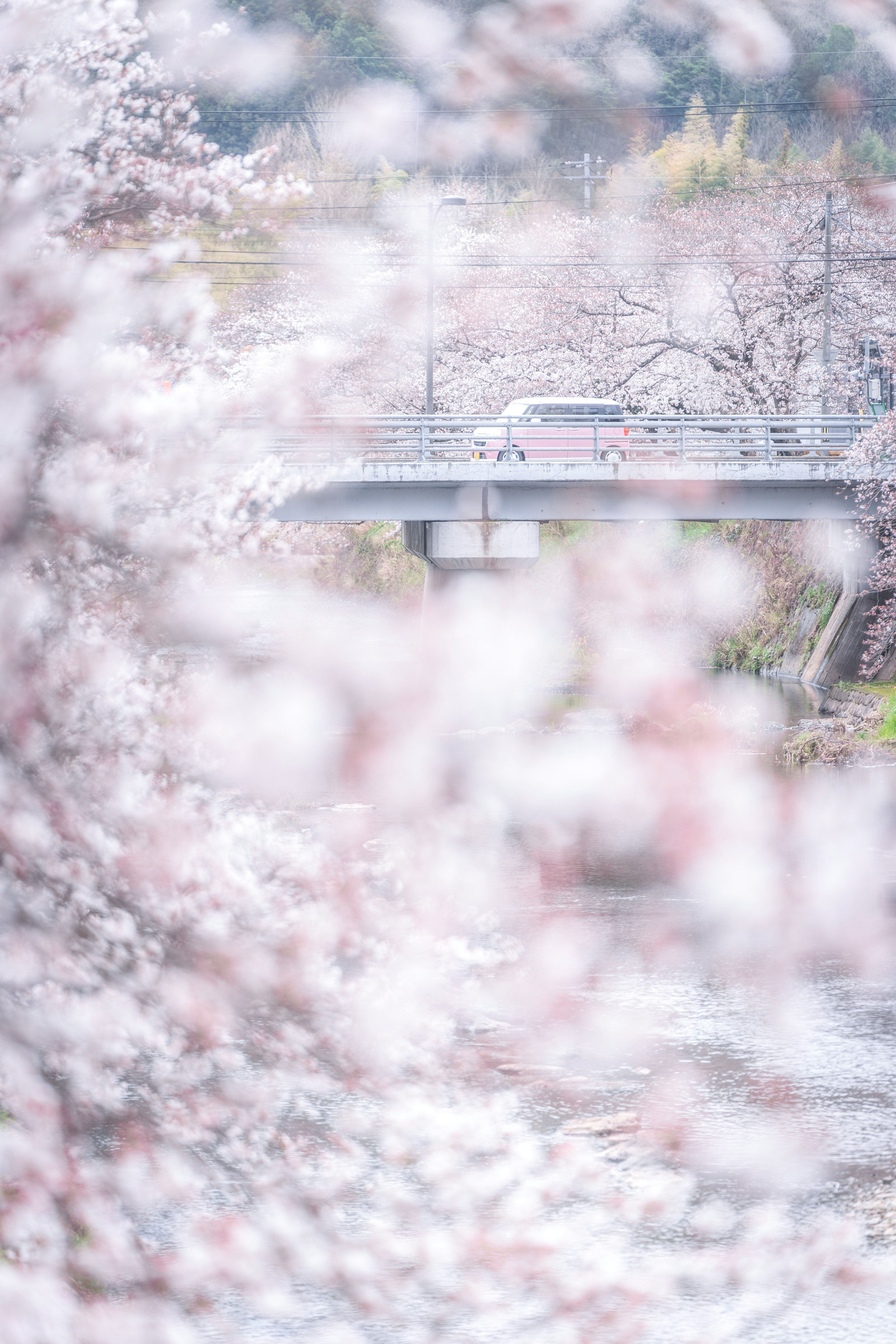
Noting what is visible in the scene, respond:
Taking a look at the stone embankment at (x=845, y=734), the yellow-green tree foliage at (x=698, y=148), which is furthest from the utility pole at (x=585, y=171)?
the stone embankment at (x=845, y=734)

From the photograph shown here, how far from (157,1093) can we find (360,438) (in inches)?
70.4

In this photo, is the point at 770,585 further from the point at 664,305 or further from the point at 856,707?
the point at 664,305

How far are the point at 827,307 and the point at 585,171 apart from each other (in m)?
33.3

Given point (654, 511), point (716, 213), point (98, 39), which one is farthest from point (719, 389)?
point (98, 39)

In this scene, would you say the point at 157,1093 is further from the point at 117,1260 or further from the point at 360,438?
the point at 360,438

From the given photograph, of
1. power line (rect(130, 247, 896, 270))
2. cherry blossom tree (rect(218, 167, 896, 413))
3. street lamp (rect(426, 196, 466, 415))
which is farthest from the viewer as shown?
cherry blossom tree (rect(218, 167, 896, 413))

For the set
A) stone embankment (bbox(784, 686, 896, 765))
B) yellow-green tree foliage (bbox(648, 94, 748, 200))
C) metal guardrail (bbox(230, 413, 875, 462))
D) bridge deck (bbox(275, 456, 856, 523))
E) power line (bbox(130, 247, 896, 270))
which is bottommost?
stone embankment (bbox(784, 686, 896, 765))

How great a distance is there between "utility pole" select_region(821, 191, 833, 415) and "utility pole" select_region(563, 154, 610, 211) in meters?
29.5

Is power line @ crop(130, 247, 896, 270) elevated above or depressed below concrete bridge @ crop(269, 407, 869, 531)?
above

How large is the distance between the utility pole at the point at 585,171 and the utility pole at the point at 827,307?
96.7 ft

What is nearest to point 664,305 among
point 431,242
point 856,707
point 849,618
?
point 849,618

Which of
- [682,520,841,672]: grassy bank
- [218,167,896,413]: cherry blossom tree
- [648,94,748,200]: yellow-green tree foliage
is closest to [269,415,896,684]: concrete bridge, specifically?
[682,520,841,672]: grassy bank

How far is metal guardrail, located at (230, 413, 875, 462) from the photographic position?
22750 mm

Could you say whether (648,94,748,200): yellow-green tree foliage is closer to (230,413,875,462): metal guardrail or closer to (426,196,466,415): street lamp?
(426,196,466,415): street lamp
